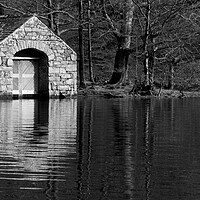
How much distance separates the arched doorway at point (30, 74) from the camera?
32.4 metres

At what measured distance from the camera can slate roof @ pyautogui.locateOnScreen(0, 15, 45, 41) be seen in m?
31.2

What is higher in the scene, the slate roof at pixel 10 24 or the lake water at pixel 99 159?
the slate roof at pixel 10 24

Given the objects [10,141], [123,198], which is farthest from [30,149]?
[123,198]

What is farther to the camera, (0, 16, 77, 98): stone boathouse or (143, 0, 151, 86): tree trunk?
(143, 0, 151, 86): tree trunk

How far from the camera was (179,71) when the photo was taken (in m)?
39.4

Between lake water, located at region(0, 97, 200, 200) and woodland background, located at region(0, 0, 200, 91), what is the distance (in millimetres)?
18060

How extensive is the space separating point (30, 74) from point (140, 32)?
768 centimetres

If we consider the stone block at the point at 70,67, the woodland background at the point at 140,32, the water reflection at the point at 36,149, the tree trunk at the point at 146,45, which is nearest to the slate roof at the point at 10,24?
the woodland background at the point at 140,32

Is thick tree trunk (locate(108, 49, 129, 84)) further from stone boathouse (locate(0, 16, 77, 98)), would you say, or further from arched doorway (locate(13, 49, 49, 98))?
arched doorway (locate(13, 49, 49, 98))

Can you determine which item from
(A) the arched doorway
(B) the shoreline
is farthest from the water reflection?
(B) the shoreline

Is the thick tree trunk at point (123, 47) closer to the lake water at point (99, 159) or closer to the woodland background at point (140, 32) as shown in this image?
the woodland background at point (140, 32)

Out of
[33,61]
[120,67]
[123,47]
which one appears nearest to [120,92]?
[120,67]

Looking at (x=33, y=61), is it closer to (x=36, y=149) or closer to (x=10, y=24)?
(x=10, y=24)

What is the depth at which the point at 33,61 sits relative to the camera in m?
33.0
